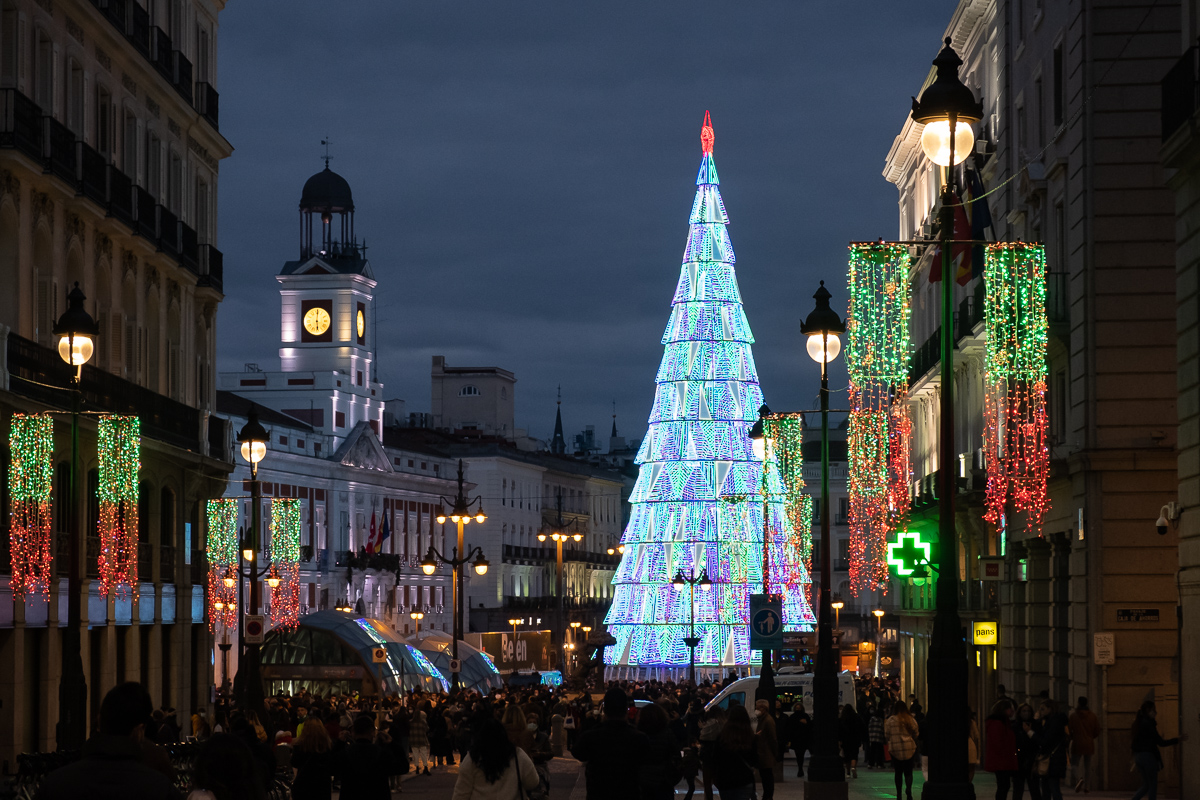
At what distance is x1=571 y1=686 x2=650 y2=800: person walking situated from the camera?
1339 centimetres

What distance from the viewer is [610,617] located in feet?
263

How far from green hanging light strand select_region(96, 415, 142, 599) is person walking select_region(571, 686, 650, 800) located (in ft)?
65.6

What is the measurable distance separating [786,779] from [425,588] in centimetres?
8466

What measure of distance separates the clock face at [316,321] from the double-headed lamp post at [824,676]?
284 feet

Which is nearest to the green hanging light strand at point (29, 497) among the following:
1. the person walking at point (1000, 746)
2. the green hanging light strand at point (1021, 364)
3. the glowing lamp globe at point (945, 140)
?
the green hanging light strand at point (1021, 364)

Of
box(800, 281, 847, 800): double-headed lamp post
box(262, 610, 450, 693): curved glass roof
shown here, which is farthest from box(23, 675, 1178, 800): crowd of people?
box(262, 610, 450, 693): curved glass roof

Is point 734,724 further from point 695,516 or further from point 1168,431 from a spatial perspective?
point 695,516

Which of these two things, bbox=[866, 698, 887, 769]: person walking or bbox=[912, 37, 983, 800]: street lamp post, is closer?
bbox=[912, 37, 983, 800]: street lamp post

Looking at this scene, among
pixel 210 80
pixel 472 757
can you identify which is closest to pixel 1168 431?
pixel 472 757

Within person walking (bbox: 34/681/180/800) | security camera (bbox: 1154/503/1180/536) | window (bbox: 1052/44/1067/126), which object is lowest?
person walking (bbox: 34/681/180/800)

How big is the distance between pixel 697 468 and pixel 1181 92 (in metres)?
58.1

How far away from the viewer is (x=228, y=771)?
12.6 m

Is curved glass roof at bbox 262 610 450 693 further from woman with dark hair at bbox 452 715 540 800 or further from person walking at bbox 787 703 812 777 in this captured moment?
woman with dark hair at bbox 452 715 540 800

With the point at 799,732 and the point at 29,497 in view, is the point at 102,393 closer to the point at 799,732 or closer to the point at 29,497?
the point at 29,497
